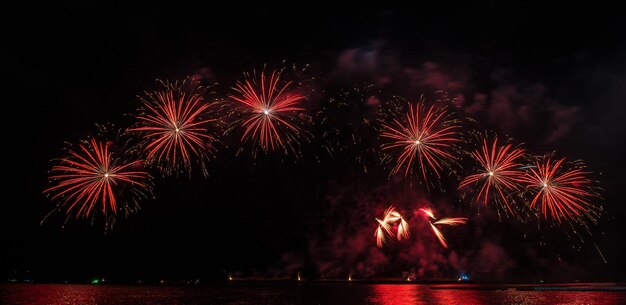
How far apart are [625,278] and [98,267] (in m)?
95.4

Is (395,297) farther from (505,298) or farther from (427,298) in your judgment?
(505,298)

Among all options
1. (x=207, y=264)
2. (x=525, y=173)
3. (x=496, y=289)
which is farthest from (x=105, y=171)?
(x=207, y=264)

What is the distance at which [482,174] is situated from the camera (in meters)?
31.3

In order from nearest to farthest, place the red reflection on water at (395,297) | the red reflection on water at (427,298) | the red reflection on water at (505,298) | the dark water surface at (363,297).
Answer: the red reflection on water at (505,298)
the red reflection on water at (427,298)
the red reflection on water at (395,297)
the dark water surface at (363,297)

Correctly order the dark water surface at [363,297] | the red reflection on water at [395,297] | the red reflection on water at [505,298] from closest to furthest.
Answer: the red reflection on water at [505,298]
the red reflection on water at [395,297]
the dark water surface at [363,297]

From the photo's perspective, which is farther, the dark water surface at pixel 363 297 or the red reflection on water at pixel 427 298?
the dark water surface at pixel 363 297

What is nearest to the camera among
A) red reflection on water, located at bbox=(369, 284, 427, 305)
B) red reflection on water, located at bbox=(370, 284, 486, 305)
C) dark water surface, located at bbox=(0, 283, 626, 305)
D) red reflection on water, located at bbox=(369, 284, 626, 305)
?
red reflection on water, located at bbox=(369, 284, 626, 305)

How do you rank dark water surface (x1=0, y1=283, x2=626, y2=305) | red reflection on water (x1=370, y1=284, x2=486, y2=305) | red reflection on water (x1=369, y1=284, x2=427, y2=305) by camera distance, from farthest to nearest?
dark water surface (x1=0, y1=283, x2=626, y2=305) < red reflection on water (x1=369, y1=284, x2=427, y2=305) < red reflection on water (x1=370, y1=284, x2=486, y2=305)

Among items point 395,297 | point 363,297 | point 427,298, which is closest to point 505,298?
point 427,298

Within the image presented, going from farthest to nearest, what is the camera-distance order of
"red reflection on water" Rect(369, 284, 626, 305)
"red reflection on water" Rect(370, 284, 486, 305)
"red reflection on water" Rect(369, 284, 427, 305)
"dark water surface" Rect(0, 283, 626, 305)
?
"dark water surface" Rect(0, 283, 626, 305) → "red reflection on water" Rect(369, 284, 427, 305) → "red reflection on water" Rect(370, 284, 486, 305) → "red reflection on water" Rect(369, 284, 626, 305)

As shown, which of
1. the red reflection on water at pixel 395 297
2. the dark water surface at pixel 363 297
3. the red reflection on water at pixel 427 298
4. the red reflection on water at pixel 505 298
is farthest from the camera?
the dark water surface at pixel 363 297

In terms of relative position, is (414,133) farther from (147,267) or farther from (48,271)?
(48,271)

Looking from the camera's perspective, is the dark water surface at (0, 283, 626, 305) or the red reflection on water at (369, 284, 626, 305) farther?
the dark water surface at (0, 283, 626, 305)

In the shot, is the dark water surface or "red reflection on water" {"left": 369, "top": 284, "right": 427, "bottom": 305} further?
the dark water surface
